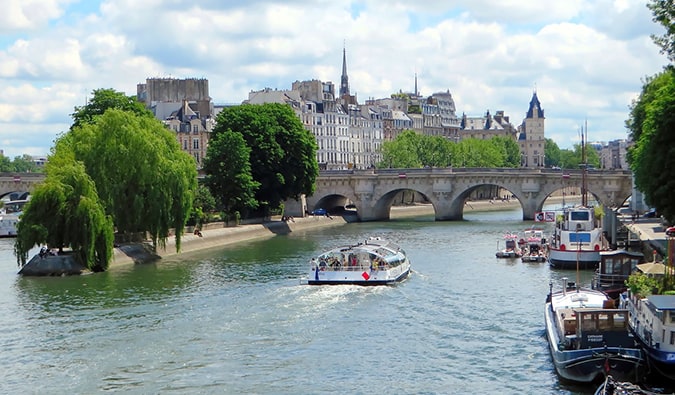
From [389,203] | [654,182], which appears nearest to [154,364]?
[654,182]

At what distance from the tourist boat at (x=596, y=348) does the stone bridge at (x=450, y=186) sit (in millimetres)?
70187

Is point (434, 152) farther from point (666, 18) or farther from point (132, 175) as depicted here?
point (666, 18)

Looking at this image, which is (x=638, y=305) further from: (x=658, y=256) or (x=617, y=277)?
(x=658, y=256)

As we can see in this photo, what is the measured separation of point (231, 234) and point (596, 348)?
174ft

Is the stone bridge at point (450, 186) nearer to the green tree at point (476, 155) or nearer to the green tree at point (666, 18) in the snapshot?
the green tree at point (476, 155)

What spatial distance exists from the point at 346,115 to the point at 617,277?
12513 centimetres

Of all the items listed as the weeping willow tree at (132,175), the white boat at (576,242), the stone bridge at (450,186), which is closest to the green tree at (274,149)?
the stone bridge at (450,186)

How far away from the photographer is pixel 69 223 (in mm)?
58844

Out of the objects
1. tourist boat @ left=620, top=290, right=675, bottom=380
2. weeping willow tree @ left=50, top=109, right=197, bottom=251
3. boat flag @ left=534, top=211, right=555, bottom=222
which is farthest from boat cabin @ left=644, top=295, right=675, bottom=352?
boat flag @ left=534, top=211, right=555, bottom=222

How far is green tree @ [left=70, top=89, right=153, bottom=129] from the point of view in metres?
90.2

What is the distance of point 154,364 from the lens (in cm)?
3666

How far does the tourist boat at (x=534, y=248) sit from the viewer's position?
6662 centimetres

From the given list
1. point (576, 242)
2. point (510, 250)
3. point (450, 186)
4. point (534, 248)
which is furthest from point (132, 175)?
point (450, 186)

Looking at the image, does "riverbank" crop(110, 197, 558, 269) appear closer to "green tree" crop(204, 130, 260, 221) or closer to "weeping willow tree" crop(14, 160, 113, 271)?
"green tree" crop(204, 130, 260, 221)
